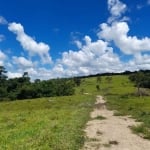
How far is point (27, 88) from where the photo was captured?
143m

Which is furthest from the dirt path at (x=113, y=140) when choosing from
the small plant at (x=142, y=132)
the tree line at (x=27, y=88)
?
the tree line at (x=27, y=88)

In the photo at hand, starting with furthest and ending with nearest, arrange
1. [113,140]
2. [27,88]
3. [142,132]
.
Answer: [27,88] < [142,132] < [113,140]

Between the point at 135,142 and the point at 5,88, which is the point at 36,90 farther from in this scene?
the point at 135,142

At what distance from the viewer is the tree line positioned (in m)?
144

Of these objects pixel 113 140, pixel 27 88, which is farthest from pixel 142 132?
pixel 27 88

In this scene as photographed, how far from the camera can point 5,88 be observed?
482ft

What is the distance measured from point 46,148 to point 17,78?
142m

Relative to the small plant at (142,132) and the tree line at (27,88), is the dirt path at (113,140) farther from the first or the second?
the tree line at (27,88)

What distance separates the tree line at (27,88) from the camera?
143875 millimetres

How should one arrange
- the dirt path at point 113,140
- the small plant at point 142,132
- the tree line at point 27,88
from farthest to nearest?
the tree line at point 27,88, the small plant at point 142,132, the dirt path at point 113,140

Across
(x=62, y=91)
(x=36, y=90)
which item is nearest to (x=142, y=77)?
(x=62, y=91)

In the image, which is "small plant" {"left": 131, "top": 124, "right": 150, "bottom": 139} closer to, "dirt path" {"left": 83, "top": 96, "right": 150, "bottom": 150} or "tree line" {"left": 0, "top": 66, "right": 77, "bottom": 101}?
"dirt path" {"left": 83, "top": 96, "right": 150, "bottom": 150}

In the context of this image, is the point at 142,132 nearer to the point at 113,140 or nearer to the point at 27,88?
the point at 113,140

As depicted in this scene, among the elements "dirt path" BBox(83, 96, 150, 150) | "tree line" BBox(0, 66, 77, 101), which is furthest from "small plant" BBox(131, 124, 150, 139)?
"tree line" BBox(0, 66, 77, 101)
